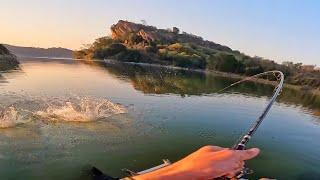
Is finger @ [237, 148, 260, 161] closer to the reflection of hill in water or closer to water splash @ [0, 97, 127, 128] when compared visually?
water splash @ [0, 97, 127, 128]

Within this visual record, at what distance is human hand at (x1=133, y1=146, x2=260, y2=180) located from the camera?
14.0m

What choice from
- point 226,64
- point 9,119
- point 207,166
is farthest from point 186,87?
point 226,64

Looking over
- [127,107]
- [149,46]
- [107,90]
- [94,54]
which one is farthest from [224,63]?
[127,107]

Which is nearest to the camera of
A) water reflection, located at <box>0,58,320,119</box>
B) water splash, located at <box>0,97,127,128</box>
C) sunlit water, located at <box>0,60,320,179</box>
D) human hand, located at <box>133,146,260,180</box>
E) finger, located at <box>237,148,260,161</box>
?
human hand, located at <box>133,146,260,180</box>

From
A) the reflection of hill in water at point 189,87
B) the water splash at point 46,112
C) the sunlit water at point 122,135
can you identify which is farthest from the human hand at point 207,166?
the reflection of hill in water at point 189,87

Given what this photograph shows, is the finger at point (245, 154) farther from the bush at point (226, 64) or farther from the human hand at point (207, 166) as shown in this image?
the bush at point (226, 64)

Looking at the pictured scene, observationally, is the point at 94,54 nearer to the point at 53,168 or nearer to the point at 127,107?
the point at 127,107

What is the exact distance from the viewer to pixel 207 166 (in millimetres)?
14172

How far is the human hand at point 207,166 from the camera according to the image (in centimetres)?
1405

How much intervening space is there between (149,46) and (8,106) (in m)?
147

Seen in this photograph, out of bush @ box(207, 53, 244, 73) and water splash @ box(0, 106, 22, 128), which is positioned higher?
bush @ box(207, 53, 244, 73)

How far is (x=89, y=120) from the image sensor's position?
31.3 m

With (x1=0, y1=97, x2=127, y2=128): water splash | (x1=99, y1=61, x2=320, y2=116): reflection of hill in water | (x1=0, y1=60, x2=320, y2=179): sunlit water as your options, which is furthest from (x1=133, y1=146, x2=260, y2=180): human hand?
(x1=99, y1=61, x2=320, y2=116): reflection of hill in water

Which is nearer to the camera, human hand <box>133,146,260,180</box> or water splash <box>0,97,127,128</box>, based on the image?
human hand <box>133,146,260,180</box>
